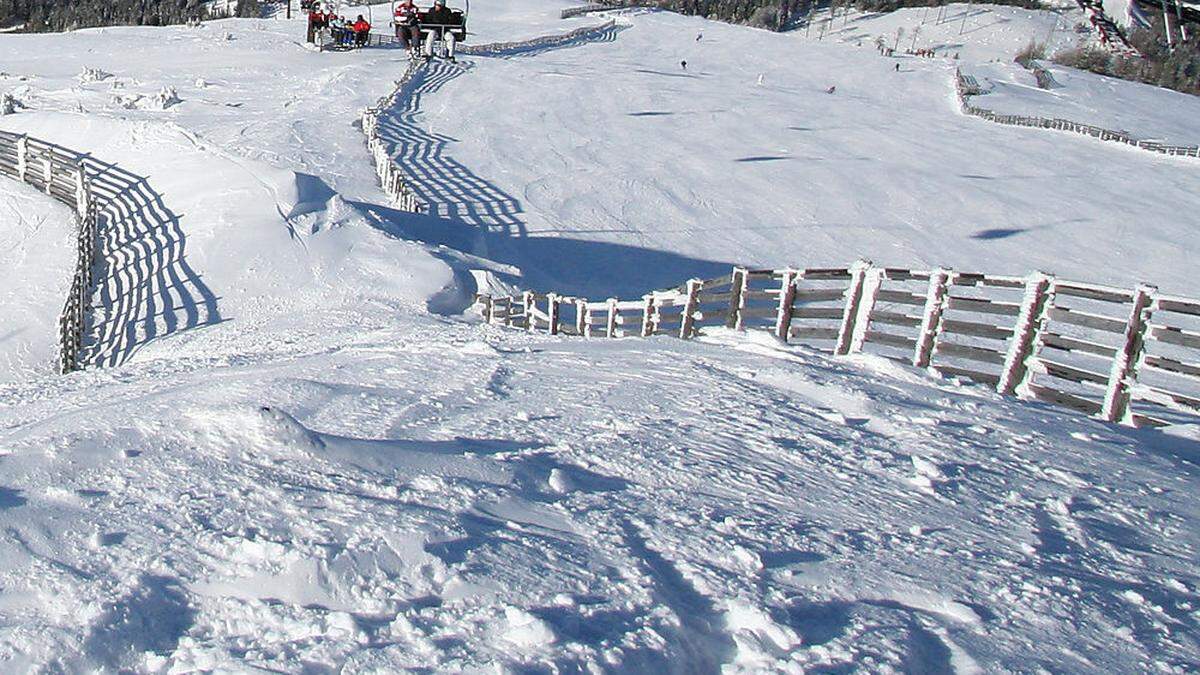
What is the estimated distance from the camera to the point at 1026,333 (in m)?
10.6

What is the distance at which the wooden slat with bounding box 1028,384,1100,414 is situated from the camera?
34.1 feet

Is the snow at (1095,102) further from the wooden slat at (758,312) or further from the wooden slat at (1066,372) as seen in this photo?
the wooden slat at (1066,372)

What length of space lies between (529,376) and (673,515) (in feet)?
13.7

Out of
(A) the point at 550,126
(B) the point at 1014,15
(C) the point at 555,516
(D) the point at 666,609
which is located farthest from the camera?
(B) the point at 1014,15

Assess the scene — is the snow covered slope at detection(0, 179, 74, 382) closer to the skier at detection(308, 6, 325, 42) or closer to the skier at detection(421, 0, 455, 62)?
the skier at detection(421, 0, 455, 62)

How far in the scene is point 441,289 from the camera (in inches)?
666

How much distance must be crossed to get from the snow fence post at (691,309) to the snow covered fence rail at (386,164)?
460 inches

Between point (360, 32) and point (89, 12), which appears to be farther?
point (89, 12)

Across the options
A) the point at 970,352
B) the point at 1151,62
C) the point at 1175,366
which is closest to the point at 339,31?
the point at 970,352

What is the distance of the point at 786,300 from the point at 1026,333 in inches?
111

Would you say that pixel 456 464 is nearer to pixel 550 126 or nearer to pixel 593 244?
pixel 593 244

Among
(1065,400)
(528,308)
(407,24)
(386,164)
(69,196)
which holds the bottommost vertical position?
(69,196)

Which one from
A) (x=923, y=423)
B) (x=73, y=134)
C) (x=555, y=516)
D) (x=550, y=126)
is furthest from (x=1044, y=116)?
(x=555, y=516)

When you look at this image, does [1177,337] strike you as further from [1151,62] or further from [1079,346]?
[1151,62]
